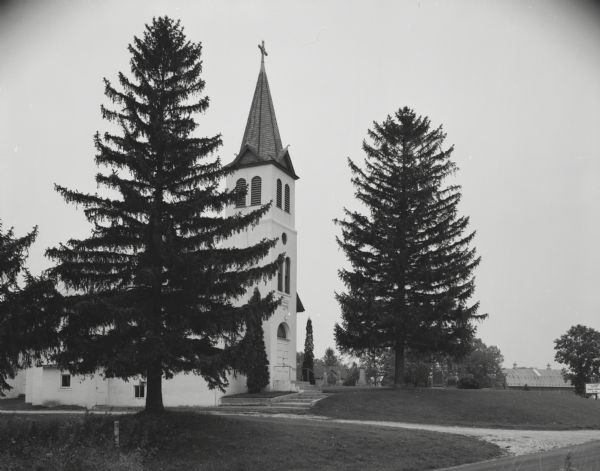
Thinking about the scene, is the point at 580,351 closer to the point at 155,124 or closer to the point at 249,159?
the point at 249,159

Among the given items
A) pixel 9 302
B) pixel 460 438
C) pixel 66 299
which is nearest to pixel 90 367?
pixel 66 299

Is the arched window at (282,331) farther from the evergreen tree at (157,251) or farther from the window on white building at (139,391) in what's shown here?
the evergreen tree at (157,251)

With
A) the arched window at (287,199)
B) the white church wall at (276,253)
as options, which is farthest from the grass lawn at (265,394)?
the arched window at (287,199)

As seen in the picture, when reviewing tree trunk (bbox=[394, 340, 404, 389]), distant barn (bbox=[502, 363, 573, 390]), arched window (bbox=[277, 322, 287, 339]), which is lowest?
distant barn (bbox=[502, 363, 573, 390])

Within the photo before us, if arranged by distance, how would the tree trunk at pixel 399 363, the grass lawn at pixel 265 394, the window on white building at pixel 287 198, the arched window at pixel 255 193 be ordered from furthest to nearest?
the window on white building at pixel 287 198 → the arched window at pixel 255 193 → the grass lawn at pixel 265 394 → the tree trunk at pixel 399 363

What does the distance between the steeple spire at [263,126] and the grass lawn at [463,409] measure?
56.2 feet

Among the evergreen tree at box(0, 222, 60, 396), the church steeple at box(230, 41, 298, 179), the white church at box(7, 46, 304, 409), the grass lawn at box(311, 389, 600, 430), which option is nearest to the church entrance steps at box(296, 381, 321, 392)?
the white church at box(7, 46, 304, 409)

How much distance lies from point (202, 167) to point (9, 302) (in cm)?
616

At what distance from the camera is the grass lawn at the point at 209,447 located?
13039 millimetres

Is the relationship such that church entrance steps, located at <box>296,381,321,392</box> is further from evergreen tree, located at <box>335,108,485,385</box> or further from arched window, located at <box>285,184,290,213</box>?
arched window, located at <box>285,184,290,213</box>

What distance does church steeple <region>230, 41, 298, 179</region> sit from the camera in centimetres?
3825

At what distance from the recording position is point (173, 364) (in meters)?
15.5

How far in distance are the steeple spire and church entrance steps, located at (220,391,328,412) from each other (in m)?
14.7

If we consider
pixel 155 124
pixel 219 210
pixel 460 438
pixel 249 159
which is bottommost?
pixel 460 438
